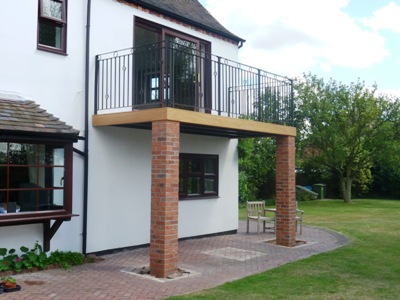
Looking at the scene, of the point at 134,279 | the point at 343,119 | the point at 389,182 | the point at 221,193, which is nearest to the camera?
the point at 134,279

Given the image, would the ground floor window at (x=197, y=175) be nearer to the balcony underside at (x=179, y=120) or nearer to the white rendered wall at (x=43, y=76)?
the balcony underside at (x=179, y=120)

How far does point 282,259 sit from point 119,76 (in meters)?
4.85

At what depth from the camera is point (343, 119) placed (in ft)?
76.7

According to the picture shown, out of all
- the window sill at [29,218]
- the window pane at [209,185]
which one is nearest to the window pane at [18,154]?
the window sill at [29,218]

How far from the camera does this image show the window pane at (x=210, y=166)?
11712 millimetres

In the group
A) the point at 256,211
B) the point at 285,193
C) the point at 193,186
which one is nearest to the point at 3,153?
the point at 193,186

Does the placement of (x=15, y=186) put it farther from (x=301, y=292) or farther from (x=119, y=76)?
(x=301, y=292)

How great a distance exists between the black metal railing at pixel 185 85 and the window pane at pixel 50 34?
85 centimetres

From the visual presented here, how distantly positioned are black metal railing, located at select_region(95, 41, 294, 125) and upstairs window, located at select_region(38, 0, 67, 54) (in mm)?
814

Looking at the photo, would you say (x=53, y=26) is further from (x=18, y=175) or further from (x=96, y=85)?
(x=18, y=175)

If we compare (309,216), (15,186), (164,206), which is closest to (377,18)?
(309,216)

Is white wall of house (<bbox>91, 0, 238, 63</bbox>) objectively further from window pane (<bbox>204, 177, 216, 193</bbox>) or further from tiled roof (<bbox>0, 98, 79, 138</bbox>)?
window pane (<bbox>204, 177, 216, 193</bbox>)

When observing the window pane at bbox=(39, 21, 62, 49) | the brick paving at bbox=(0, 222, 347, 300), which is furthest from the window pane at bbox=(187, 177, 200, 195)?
the window pane at bbox=(39, 21, 62, 49)

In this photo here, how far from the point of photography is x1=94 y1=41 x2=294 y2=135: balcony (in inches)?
349
